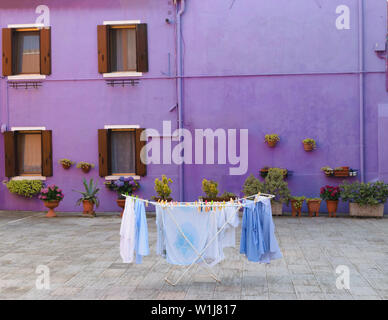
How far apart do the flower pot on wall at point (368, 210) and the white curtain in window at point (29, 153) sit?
25.3 feet

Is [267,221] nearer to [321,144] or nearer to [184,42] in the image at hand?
[321,144]

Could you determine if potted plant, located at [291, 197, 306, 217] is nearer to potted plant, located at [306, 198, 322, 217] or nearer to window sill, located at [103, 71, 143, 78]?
potted plant, located at [306, 198, 322, 217]

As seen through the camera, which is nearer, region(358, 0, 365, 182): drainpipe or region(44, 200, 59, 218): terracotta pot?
region(358, 0, 365, 182): drainpipe

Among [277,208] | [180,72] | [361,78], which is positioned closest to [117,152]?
[180,72]

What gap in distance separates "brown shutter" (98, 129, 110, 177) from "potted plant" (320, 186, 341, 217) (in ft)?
16.9

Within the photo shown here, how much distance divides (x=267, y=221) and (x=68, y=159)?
26.9 ft

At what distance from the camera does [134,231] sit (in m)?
5.78

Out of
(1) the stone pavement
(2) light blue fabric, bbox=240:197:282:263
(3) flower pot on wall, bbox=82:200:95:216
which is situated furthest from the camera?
(3) flower pot on wall, bbox=82:200:95:216

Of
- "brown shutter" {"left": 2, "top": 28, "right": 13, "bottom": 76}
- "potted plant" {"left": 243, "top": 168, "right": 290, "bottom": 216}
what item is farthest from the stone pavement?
"brown shutter" {"left": 2, "top": 28, "right": 13, "bottom": 76}

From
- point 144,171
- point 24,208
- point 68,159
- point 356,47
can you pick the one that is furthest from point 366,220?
point 24,208

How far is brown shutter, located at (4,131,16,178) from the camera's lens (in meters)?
13.1

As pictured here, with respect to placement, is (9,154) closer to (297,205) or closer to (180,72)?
(180,72)

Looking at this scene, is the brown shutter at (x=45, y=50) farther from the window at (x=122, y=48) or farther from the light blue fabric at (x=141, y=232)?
the light blue fabric at (x=141, y=232)

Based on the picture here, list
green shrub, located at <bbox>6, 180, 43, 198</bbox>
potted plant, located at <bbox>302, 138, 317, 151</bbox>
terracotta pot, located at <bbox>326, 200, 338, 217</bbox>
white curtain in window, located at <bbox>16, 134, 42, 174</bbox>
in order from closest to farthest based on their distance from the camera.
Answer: terracotta pot, located at <bbox>326, 200, 338, 217</bbox> < potted plant, located at <bbox>302, 138, 317, 151</bbox> < green shrub, located at <bbox>6, 180, 43, 198</bbox> < white curtain in window, located at <bbox>16, 134, 42, 174</bbox>
